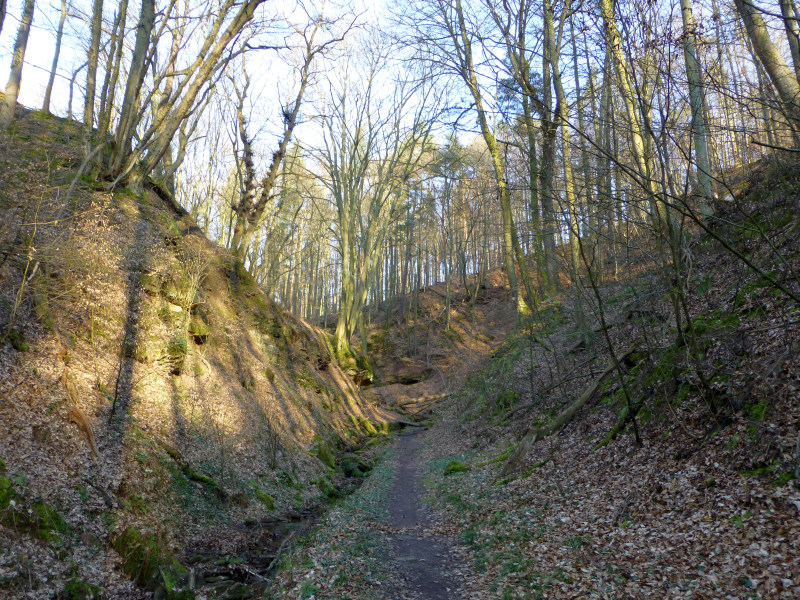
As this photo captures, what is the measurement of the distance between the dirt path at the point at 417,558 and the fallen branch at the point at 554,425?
224 cm

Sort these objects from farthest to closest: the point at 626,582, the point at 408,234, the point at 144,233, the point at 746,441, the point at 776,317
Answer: the point at 408,234 → the point at 144,233 → the point at 776,317 → the point at 746,441 → the point at 626,582

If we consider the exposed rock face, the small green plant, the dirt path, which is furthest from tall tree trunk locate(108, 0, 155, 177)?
the exposed rock face

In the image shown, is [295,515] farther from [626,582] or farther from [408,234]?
[408,234]

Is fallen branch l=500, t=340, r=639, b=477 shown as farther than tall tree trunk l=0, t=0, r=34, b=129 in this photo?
No

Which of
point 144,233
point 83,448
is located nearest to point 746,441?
point 83,448

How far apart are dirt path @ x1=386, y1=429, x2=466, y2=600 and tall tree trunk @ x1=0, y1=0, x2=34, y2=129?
51.4 ft

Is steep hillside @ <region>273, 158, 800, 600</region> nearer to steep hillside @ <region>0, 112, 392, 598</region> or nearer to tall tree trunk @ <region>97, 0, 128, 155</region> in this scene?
steep hillside @ <region>0, 112, 392, 598</region>

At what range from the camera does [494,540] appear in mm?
7098

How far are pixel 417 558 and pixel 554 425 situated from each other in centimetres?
506

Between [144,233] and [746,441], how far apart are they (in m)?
Result: 14.6

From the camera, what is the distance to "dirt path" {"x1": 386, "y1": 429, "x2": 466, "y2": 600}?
238 inches

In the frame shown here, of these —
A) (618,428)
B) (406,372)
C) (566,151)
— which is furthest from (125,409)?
(406,372)

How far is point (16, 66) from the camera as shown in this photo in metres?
13.7

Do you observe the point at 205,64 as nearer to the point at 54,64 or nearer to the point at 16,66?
the point at 16,66
